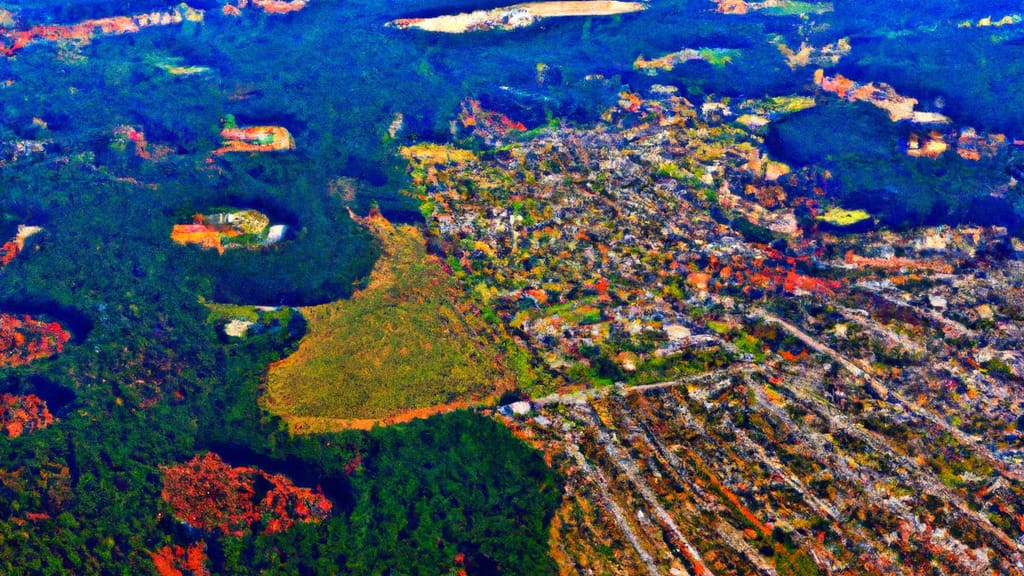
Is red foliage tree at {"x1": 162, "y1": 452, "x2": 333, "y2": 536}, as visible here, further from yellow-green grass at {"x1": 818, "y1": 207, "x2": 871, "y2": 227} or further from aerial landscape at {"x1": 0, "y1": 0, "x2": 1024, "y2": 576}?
yellow-green grass at {"x1": 818, "y1": 207, "x2": 871, "y2": 227}

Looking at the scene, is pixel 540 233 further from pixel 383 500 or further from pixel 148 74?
pixel 148 74

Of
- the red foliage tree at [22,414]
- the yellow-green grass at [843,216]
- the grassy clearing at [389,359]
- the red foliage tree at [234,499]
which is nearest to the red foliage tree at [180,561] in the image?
the red foliage tree at [234,499]

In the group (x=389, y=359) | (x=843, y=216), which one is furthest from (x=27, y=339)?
(x=843, y=216)

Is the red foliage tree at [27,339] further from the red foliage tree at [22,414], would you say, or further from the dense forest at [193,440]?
the red foliage tree at [22,414]

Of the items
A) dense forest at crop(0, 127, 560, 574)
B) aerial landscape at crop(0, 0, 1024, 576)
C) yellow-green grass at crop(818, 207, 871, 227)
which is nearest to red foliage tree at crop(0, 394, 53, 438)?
aerial landscape at crop(0, 0, 1024, 576)

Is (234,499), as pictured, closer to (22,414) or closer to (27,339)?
(22,414)

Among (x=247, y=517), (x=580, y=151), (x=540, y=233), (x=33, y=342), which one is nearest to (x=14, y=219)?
(x=33, y=342)
